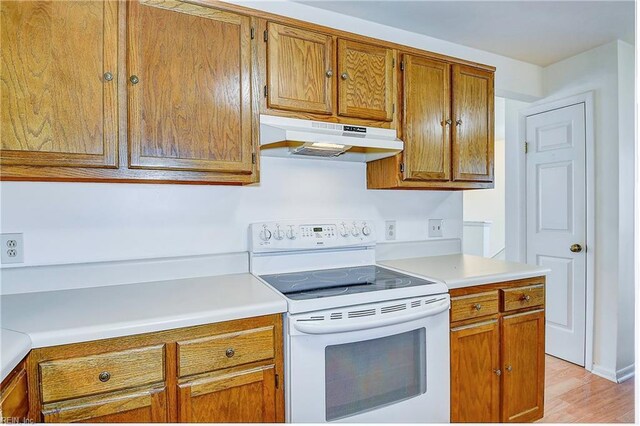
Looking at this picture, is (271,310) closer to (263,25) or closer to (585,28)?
(263,25)

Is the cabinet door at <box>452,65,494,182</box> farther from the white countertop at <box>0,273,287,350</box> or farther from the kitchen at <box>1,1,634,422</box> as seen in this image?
the white countertop at <box>0,273,287,350</box>

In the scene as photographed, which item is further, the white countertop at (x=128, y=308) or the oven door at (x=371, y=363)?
the oven door at (x=371, y=363)

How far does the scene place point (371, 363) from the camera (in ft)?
4.80

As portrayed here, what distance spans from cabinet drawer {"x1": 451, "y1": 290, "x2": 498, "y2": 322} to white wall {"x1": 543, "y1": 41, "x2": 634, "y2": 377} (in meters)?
1.35

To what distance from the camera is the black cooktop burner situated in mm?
1485

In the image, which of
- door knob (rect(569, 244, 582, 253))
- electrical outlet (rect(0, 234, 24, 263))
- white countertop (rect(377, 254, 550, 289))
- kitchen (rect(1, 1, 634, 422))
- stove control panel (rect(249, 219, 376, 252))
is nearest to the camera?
kitchen (rect(1, 1, 634, 422))

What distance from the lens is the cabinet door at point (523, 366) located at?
180 centimetres

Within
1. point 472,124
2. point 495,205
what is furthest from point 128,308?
point 495,205

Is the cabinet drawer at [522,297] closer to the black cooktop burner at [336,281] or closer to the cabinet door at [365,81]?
the black cooktop burner at [336,281]

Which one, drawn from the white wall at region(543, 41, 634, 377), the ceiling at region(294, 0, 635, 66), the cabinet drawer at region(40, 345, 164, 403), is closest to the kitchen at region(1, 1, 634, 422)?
the cabinet drawer at region(40, 345, 164, 403)

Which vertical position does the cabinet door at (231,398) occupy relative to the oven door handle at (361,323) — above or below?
below

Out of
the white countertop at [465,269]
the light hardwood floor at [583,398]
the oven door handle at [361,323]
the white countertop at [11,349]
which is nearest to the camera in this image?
the white countertop at [11,349]

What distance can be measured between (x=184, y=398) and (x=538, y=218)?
9.59 feet

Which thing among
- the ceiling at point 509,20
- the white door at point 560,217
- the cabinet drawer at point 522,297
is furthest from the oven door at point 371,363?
the white door at point 560,217
